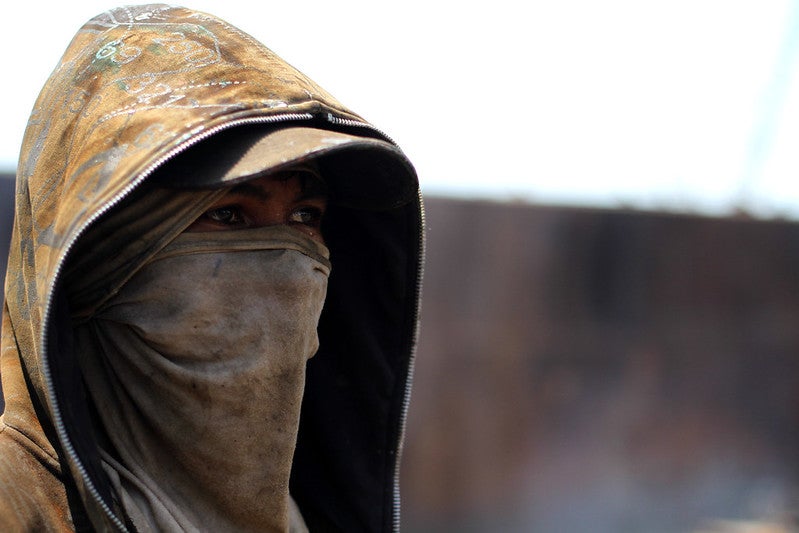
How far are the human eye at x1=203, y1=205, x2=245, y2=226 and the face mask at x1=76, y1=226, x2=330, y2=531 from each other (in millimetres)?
36

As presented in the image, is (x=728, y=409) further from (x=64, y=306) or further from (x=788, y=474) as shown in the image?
(x=64, y=306)

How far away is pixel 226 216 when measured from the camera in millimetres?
1889

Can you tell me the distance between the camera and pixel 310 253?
198 cm

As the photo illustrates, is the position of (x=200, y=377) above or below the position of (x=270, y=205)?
below

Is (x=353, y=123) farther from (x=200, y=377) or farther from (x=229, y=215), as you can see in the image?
(x=200, y=377)

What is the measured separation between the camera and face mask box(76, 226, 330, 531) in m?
1.78

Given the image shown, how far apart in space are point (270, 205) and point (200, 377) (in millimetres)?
362

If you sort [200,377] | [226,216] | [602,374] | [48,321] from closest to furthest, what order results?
[48,321], [200,377], [226,216], [602,374]

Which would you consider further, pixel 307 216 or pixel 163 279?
pixel 307 216

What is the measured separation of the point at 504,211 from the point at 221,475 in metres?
5.92

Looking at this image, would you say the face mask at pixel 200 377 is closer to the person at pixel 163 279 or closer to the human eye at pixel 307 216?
the person at pixel 163 279

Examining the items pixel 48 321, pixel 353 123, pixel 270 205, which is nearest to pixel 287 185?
pixel 270 205

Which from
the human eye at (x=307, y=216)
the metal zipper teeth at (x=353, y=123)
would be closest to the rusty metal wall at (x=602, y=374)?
the human eye at (x=307, y=216)

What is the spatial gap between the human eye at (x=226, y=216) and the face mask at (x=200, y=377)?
36mm
